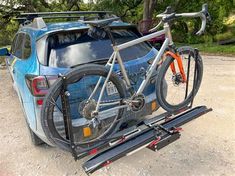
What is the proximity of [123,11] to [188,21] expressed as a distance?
3.71 m

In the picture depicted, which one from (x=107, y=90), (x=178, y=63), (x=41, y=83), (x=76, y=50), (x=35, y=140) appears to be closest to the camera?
(x=41, y=83)

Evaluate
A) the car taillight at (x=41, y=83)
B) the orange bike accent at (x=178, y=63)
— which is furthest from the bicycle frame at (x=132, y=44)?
the car taillight at (x=41, y=83)

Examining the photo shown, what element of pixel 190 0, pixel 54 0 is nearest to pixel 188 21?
pixel 190 0

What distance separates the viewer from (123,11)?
14.9 m

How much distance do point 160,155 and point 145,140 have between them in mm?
768

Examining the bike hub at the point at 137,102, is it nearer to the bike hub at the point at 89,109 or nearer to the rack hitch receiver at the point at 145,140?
the rack hitch receiver at the point at 145,140

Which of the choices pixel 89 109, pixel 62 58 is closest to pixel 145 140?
pixel 89 109

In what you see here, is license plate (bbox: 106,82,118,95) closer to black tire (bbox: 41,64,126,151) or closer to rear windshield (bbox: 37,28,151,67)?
black tire (bbox: 41,64,126,151)

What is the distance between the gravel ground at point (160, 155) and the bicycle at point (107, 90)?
1.74ft

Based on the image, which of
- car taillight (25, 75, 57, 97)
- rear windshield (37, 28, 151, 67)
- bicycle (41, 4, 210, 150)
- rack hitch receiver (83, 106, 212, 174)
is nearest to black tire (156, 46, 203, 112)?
bicycle (41, 4, 210, 150)

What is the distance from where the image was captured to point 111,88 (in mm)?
2760

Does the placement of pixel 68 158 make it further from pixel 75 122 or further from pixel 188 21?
pixel 188 21

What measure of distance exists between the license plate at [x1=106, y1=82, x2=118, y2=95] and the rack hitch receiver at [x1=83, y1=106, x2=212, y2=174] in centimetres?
46

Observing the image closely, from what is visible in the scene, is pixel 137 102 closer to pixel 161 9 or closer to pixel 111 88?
pixel 111 88
